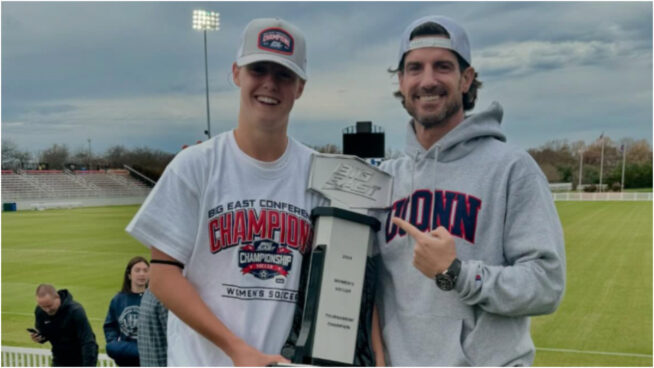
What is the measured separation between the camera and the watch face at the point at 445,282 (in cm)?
165

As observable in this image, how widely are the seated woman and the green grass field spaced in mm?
6109

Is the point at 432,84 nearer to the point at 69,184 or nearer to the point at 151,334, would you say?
the point at 151,334

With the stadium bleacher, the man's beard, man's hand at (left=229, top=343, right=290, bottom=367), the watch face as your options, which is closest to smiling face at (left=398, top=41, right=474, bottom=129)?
the man's beard

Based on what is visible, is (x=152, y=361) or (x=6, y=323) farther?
(x=6, y=323)

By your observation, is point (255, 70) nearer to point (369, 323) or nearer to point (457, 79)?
point (457, 79)

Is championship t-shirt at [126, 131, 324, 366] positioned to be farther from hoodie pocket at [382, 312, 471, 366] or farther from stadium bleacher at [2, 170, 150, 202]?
stadium bleacher at [2, 170, 150, 202]

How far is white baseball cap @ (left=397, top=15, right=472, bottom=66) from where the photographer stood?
1.77 meters

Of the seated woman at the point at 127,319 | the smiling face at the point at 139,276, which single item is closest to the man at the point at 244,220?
the seated woman at the point at 127,319

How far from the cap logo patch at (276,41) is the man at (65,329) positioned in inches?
183

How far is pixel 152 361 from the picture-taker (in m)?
2.58

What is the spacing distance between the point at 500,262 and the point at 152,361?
1582 mm

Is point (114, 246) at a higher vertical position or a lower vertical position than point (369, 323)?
lower

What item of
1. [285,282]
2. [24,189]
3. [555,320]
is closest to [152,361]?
[285,282]

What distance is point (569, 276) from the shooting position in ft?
53.1
